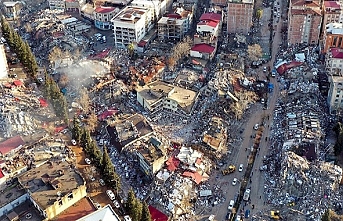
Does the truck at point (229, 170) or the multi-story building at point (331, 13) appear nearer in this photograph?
the truck at point (229, 170)

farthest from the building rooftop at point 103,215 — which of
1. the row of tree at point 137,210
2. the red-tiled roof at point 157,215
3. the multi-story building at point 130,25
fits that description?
the multi-story building at point 130,25

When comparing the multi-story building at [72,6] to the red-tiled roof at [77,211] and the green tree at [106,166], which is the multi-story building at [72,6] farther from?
the red-tiled roof at [77,211]

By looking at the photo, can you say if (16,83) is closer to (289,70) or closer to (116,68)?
(116,68)

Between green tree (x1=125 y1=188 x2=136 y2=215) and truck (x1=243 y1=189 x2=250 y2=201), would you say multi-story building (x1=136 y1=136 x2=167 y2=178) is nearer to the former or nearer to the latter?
green tree (x1=125 y1=188 x2=136 y2=215)

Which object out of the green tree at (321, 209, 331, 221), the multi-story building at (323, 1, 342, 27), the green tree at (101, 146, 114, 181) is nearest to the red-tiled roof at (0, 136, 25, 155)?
the green tree at (101, 146, 114, 181)

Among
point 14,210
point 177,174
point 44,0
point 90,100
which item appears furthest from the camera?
point 44,0

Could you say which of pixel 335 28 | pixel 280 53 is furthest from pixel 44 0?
pixel 335 28
